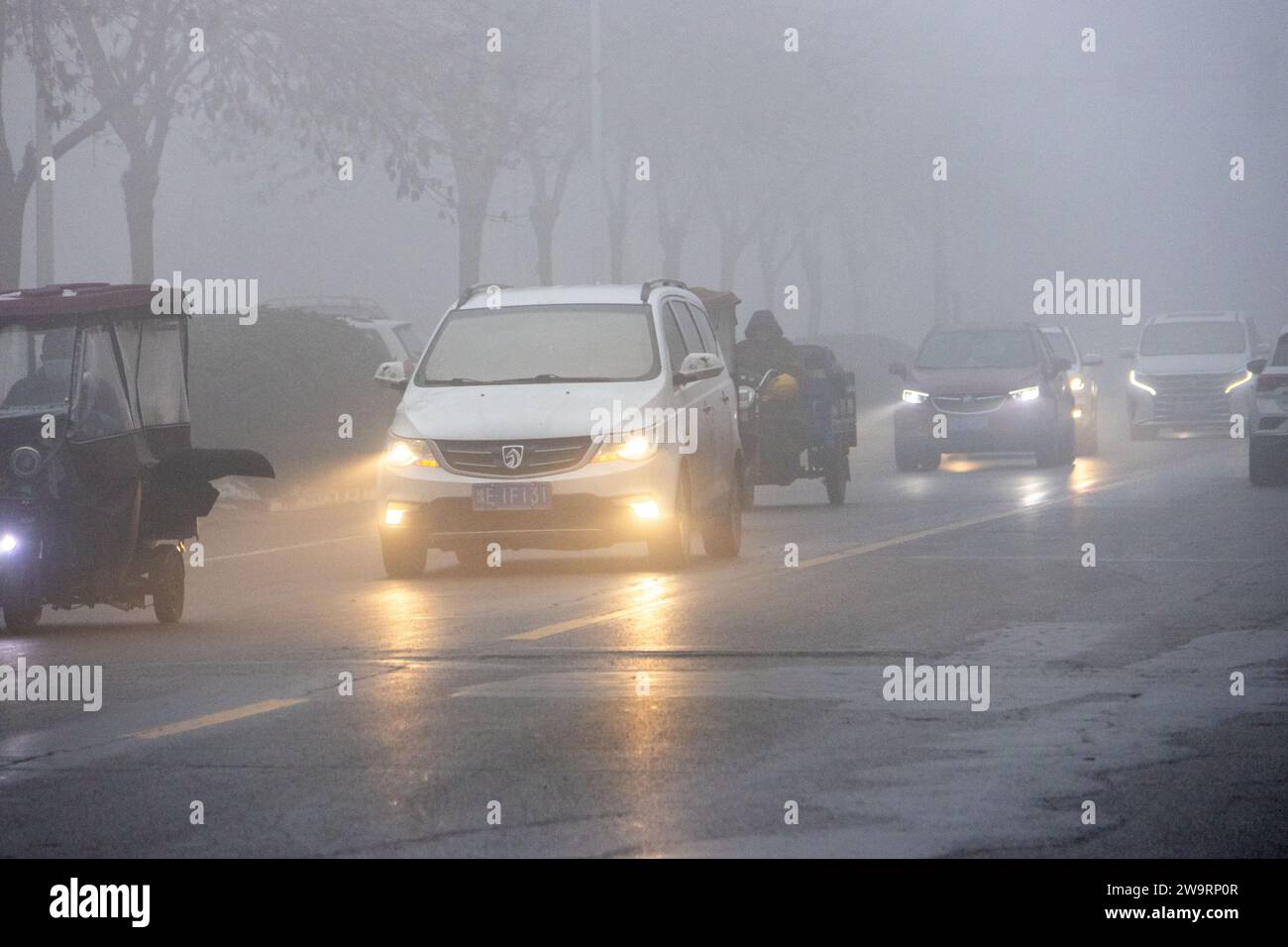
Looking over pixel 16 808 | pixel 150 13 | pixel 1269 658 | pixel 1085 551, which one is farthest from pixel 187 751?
pixel 150 13

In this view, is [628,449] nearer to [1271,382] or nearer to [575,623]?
[575,623]

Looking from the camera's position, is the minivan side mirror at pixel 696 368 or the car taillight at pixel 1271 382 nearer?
the minivan side mirror at pixel 696 368

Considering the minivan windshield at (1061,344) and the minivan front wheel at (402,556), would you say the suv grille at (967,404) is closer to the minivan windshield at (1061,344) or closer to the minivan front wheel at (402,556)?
the minivan windshield at (1061,344)

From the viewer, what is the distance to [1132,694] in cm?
1032

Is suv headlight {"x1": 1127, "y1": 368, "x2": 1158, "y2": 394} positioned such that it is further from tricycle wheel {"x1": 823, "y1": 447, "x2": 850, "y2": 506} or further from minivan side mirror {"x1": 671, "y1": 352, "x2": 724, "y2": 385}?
minivan side mirror {"x1": 671, "y1": 352, "x2": 724, "y2": 385}

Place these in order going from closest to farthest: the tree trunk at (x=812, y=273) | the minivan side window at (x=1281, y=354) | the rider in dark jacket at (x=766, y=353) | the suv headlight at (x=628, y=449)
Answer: the suv headlight at (x=628, y=449), the rider in dark jacket at (x=766, y=353), the minivan side window at (x=1281, y=354), the tree trunk at (x=812, y=273)

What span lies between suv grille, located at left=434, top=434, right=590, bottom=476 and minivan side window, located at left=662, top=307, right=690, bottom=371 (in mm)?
1354

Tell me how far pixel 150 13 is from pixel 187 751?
21.0 meters

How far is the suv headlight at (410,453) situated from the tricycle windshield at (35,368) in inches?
133

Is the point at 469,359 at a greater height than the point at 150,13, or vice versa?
the point at 150,13

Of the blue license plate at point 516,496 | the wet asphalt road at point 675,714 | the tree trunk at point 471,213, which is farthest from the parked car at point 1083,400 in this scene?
the blue license plate at point 516,496

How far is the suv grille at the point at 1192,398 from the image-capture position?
40.0m

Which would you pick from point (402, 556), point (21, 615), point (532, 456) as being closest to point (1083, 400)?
point (402, 556)
